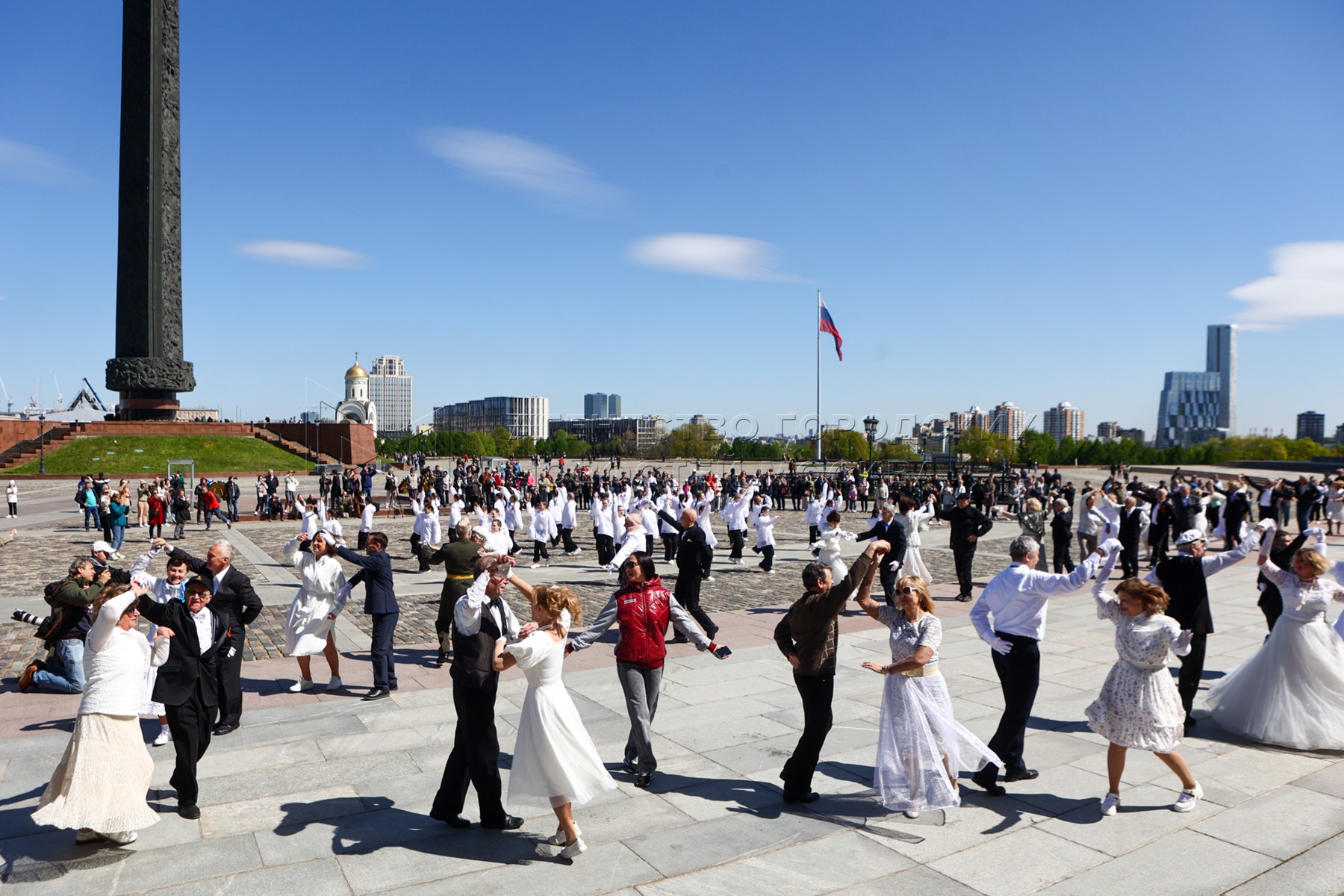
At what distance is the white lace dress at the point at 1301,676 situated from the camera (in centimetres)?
667

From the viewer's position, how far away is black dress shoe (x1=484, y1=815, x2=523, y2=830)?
18.0 ft

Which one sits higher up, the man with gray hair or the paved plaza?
the man with gray hair

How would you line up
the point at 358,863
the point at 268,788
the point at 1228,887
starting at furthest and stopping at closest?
the point at 268,788
the point at 358,863
the point at 1228,887

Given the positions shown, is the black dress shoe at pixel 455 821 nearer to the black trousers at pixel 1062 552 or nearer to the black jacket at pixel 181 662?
the black jacket at pixel 181 662

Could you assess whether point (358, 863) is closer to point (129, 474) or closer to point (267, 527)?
point (267, 527)

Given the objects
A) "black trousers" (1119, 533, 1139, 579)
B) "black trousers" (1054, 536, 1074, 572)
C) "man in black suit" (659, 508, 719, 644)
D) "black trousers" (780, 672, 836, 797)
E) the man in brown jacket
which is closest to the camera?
the man in brown jacket

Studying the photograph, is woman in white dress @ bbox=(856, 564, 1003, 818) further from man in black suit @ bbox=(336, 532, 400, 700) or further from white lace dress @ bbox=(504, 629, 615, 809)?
man in black suit @ bbox=(336, 532, 400, 700)

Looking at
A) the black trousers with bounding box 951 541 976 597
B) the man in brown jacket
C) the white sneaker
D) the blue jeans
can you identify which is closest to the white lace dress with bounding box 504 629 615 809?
the man in brown jacket

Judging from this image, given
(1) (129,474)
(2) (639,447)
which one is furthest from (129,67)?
(2) (639,447)

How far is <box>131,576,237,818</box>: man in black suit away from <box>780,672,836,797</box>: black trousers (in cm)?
399

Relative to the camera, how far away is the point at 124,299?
51094 mm

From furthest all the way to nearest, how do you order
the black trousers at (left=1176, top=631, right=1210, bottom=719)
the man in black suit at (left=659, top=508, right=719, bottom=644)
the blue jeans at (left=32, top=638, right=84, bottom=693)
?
the man in black suit at (left=659, top=508, right=719, bottom=644)
the blue jeans at (left=32, top=638, right=84, bottom=693)
the black trousers at (left=1176, top=631, right=1210, bottom=719)

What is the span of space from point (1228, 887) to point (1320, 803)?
68.6 inches

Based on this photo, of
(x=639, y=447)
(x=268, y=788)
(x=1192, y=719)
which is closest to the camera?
(x=268, y=788)
